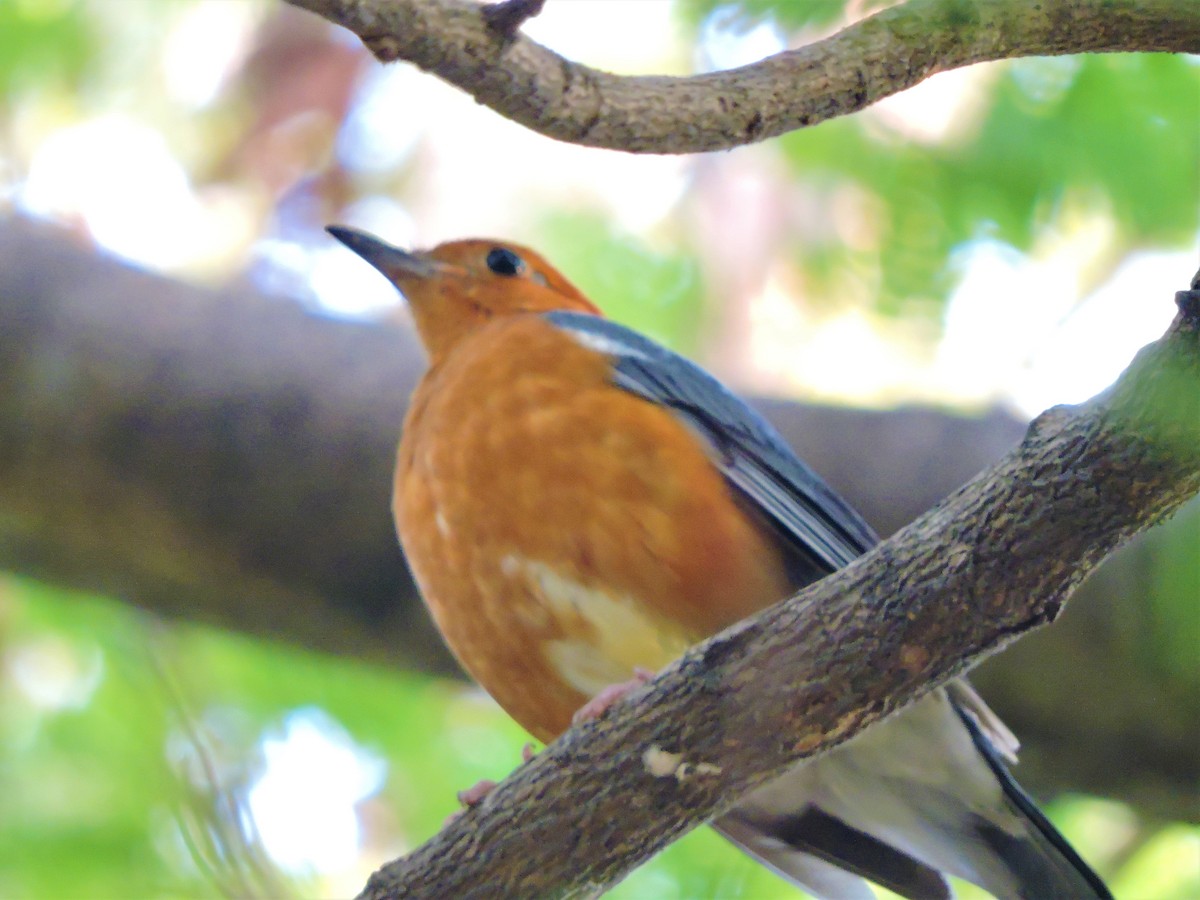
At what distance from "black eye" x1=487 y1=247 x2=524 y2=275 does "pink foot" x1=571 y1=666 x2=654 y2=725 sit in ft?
7.70

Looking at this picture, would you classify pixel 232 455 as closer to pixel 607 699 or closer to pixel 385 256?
pixel 385 256

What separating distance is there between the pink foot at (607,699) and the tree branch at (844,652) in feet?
0.22

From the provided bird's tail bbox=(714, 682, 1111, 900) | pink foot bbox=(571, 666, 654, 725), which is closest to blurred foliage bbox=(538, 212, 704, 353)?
bird's tail bbox=(714, 682, 1111, 900)

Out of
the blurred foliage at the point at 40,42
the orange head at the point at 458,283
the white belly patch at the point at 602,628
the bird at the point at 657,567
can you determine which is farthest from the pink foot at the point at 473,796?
the blurred foliage at the point at 40,42

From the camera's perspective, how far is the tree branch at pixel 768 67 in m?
2.84

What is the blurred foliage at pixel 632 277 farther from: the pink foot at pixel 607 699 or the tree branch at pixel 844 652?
the tree branch at pixel 844 652

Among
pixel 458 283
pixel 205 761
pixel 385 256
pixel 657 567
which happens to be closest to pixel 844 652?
pixel 657 567

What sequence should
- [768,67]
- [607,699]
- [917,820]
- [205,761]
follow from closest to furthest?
[768,67] → [607,699] → [205,761] → [917,820]

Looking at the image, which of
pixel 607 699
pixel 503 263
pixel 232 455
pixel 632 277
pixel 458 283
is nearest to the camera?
pixel 607 699

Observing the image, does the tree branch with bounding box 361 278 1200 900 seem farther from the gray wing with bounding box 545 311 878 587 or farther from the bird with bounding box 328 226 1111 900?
the gray wing with bounding box 545 311 878 587

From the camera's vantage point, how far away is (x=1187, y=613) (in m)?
3.88

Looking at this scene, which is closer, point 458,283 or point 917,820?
point 917,820

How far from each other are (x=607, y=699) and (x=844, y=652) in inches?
32.7

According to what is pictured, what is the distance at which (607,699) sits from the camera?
12.1 feet
